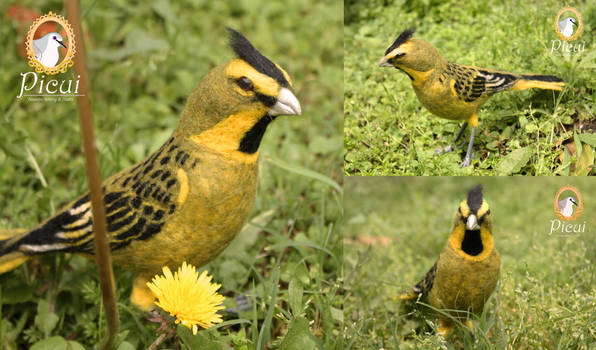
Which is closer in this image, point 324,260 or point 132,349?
point 132,349

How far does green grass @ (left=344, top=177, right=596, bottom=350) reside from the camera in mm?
2307

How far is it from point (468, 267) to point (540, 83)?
0.87 metres

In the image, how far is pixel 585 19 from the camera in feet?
8.50

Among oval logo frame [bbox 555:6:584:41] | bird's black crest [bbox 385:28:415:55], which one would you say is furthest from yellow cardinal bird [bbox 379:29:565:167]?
oval logo frame [bbox 555:6:584:41]

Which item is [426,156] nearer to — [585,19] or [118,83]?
[585,19]

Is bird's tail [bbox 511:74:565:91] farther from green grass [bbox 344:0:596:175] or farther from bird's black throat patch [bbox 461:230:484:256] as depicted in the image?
bird's black throat patch [bbox 461:230:484:256]

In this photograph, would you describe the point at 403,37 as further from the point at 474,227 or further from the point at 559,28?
the point at 474,227

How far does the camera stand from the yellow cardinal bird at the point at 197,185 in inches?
87.6

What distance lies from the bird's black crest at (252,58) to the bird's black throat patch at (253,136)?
17cm

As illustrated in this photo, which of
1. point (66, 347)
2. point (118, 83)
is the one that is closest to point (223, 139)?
point (66, 347)

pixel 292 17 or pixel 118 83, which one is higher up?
pixel 292 17

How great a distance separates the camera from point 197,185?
2.28 meters

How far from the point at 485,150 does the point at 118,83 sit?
2.99 meters

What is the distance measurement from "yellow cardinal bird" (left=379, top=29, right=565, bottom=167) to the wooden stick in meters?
1.44
